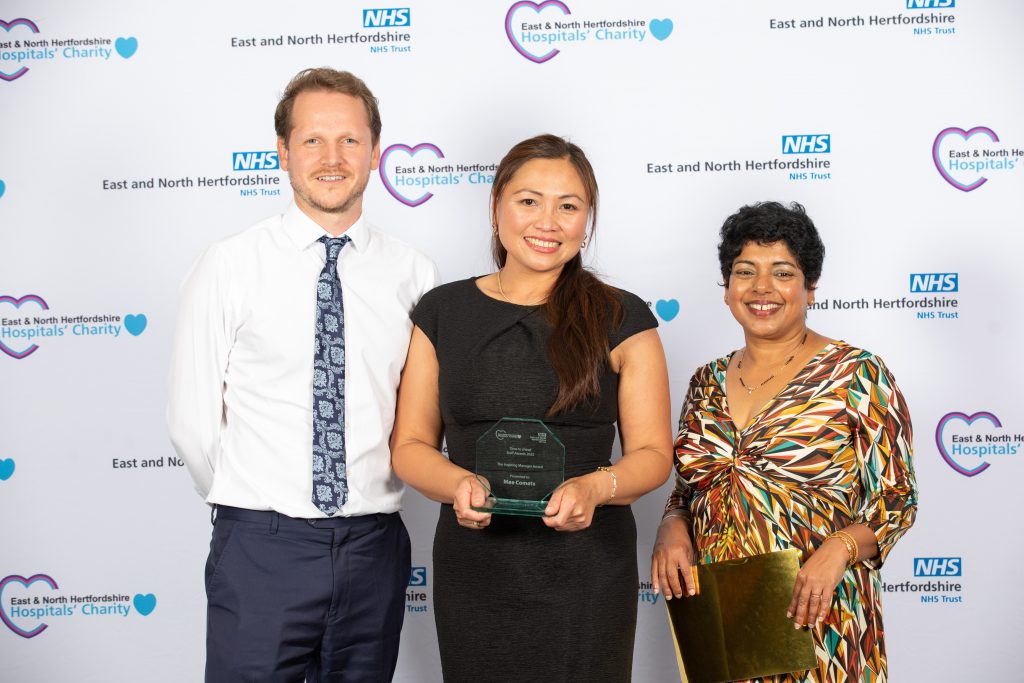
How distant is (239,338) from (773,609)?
124 centimetres

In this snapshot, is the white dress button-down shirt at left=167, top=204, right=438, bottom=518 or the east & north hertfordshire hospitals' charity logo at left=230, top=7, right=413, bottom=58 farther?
the east & north hertfordshire hospitals' charity logo at left=230, top=7, right=413, bottom=58

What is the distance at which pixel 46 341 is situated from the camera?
3.18 metres

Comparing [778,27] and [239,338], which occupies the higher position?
[778,27]

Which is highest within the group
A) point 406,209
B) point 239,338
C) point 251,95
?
point 251,95

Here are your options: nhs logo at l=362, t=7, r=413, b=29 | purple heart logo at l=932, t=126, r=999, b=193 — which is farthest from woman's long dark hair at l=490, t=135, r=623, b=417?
purple heart logo at l=932, t=126, r=999, b=193

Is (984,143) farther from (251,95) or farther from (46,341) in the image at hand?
(46,341)

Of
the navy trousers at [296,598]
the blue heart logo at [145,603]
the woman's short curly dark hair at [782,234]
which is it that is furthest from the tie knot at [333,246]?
the blue heart logo at [145,603]

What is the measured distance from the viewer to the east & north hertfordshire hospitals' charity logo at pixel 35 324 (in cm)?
317

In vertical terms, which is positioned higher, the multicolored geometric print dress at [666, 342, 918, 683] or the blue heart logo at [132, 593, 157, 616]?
the multicolored geometric print dress at [666, 342, 918, 683]

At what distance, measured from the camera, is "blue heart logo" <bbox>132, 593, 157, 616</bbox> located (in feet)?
10.4

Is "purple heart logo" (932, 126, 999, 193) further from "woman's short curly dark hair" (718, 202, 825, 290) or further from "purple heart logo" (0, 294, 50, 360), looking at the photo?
"purple heart logo" (0, 294, 50, 360)

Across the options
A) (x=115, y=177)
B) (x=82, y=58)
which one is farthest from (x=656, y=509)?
→ (x=82, y=58)

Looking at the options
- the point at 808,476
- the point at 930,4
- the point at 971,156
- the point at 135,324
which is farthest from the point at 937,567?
the point at 135,324

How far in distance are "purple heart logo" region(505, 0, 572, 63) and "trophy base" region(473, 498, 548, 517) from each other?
6.41 ft
